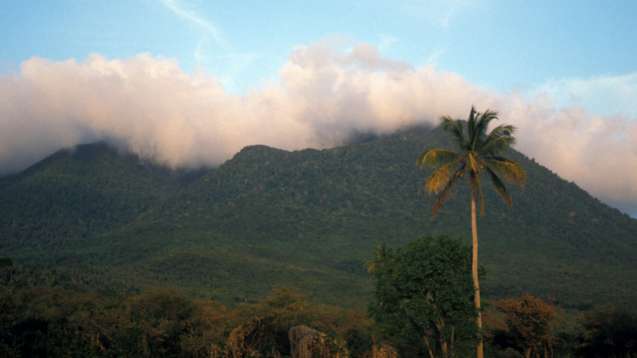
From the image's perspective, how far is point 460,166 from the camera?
23328mm

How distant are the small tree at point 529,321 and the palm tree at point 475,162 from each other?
24.1ft

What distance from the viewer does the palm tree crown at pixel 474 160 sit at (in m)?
22.8

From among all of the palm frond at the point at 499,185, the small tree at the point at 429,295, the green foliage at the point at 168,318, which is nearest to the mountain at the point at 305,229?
the green foliage at the point at 168,318

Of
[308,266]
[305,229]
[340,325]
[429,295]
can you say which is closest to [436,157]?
[429,295]

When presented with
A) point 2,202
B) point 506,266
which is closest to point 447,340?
point 506,266

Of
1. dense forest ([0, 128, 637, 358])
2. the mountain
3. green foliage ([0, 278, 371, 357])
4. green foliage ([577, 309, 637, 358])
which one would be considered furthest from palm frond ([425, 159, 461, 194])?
the mountain

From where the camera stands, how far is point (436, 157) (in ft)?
76.6

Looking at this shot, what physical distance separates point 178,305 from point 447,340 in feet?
63.4

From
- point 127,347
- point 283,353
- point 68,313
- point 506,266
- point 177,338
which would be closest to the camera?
point 127,347

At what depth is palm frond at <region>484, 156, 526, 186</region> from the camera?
73.1 ft

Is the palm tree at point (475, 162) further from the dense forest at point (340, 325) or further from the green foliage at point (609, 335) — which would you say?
the green foliage at point (609, 335)

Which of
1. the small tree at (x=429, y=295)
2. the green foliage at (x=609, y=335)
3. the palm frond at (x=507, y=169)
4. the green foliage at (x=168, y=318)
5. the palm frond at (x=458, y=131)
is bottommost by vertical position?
the green foliage at (x=168, y=318)

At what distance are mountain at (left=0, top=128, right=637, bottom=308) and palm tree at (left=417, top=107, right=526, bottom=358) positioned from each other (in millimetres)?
56902

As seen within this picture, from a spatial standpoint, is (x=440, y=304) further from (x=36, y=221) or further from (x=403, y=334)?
(x=36, y=221)
